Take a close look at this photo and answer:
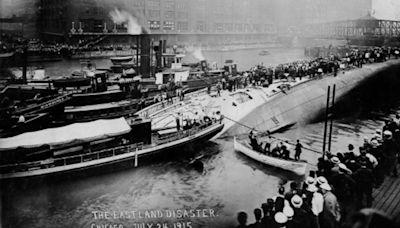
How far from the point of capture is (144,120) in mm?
12688

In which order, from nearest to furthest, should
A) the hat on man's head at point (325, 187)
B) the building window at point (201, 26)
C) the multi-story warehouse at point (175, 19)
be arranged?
the hat on man's head at point (325, 187) < the multi-story warehouse at point (175, 19) < the building window at point (201, 26)

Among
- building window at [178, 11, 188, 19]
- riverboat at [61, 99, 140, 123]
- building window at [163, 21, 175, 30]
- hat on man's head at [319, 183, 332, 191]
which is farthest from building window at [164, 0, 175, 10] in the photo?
hat on man's head at [319, 183, 332, 191]

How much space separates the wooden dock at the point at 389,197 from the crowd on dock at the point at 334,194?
0.52ft

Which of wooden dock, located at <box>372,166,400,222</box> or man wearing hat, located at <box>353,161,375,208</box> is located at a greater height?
man wearing hat, located at <box>353,161,375,208</box>

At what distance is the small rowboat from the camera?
11797mm

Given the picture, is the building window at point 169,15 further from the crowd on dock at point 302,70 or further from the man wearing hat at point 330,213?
the man wearing hat at point 330,213

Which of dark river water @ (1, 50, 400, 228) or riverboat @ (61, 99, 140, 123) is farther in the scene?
riverboat @ (61, 99, 140, 123)

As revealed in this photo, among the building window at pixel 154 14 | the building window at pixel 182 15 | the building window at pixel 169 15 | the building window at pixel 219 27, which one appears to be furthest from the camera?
the building window at pixel 219 27

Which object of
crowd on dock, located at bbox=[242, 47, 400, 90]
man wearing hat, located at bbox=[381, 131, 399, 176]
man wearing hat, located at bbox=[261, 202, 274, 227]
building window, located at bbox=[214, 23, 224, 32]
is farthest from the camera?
building window, located at bbox=[214, 23, 224, 32]

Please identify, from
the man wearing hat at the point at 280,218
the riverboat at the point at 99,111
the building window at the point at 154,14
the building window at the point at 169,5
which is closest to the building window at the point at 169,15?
the building window at the point at 169,5

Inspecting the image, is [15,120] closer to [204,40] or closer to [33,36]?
[33,36]

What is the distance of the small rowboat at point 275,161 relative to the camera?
11797 mm

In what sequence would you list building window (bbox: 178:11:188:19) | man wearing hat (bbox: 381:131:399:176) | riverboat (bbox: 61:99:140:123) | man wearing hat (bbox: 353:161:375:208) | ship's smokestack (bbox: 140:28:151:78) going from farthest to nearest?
building window (bbox: 178:11:188:19) < ship's smokestack (bbox: 140:28:151:78) < riverboat (bbox: 61:99:140:123) < man wearing hat (bbox: 381:131:399:176) < man wearing hat (bbox: 353:161:375:208)

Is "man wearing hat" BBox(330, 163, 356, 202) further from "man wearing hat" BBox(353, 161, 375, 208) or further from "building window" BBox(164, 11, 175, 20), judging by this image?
"building window" BBox(164, 11, 175, 20)
